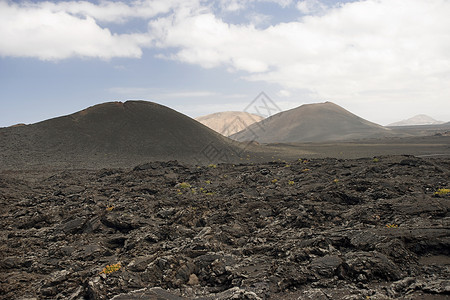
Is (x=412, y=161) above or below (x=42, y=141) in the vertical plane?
below

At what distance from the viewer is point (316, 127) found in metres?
156

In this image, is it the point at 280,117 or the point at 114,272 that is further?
the point at 280,117

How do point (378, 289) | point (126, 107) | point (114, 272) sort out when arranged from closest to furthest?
point (378, 289) < point (114, 272) < point (126, 107)

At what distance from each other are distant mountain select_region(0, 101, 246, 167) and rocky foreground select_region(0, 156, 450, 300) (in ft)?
97.0

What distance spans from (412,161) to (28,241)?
27.3 metres

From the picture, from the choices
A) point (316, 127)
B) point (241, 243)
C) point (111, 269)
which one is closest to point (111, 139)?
point (241, 243)

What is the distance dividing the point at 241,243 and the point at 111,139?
5153 cm

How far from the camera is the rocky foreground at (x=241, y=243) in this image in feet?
27.6

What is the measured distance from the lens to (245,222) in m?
14.9

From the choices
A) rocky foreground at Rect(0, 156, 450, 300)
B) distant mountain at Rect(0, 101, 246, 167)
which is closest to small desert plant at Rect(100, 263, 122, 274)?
rocky foreground at Rect(0, 156, 450, 300)

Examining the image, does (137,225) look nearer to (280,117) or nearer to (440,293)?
(440,293)

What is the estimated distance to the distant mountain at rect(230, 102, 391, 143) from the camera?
140 meters

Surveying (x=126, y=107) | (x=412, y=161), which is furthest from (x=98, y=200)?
(x=126, y=107)

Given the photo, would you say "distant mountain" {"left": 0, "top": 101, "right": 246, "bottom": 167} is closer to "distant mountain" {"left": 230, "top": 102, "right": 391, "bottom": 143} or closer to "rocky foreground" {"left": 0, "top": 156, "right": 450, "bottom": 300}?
"rocky foreground" {"left": 0, "top": 156, "right": 450, "bottom": 300}
